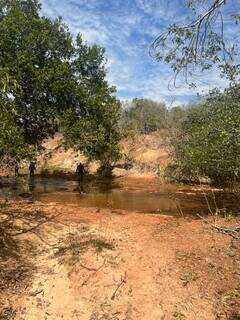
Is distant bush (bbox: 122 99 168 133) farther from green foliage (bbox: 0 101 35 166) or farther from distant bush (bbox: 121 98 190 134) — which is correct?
green foliage (bbox: 0 101 35 166)

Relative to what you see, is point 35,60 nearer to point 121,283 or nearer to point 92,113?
point 92,113

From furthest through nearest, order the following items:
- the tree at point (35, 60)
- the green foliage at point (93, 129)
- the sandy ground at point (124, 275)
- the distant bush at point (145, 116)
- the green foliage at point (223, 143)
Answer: the distant bush at point (145, 116), the green foliage at point (93, 129), the tree at point (35, 60), the green foliage at point (223, 143), the sandy ground at point (124, 275)

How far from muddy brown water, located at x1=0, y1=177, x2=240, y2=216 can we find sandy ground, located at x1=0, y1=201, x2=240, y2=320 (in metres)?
5.97

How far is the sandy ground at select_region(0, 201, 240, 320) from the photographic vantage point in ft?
30.7

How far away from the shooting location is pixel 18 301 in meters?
9.52

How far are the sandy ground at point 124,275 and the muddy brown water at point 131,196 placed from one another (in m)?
5.97

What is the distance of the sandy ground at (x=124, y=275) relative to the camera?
9367mm

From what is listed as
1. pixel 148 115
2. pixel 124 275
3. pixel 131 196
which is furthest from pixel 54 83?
pixel 148 115

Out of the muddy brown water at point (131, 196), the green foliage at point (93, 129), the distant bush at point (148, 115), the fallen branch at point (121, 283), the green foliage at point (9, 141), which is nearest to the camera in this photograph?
the fallen branch at point (121, 283)

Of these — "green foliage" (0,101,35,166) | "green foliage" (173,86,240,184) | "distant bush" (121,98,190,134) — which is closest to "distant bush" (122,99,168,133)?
"distant bush" (121,98,190,134)

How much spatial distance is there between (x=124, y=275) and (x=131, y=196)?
17247mm

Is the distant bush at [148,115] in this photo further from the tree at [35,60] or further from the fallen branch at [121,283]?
the fallen branch at [121,283]

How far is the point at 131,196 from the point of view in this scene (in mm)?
28109

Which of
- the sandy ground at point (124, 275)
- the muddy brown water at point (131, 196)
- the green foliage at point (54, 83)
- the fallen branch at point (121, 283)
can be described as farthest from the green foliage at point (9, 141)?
the green foliage at point (54, 83)
